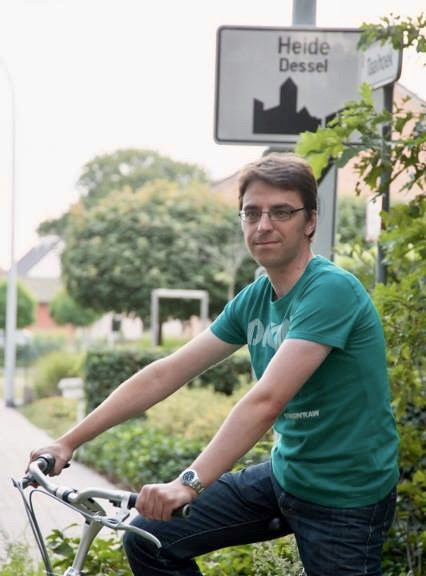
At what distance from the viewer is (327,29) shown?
593 centimetres

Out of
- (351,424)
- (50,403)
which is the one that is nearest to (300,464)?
(351,424)

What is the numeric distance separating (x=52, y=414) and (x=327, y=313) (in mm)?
19306

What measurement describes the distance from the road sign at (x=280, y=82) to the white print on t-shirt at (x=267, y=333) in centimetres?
275

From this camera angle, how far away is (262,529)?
327 cm

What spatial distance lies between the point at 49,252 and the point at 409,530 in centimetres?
9439

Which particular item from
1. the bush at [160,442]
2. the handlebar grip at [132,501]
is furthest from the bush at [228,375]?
the handlebar grip at [132,501]

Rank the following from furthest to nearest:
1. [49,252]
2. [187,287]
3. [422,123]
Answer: [49,252]
[187,287]
[422,123]

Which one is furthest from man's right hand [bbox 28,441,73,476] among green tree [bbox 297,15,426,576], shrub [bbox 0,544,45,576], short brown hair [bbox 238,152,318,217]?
shrub [bbox 0,544,45,576]

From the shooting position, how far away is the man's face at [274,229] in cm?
309

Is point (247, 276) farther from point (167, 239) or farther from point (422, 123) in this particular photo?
point (422, 123)

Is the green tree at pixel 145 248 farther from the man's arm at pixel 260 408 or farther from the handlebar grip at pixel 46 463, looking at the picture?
the man's arm at pixel 260 408

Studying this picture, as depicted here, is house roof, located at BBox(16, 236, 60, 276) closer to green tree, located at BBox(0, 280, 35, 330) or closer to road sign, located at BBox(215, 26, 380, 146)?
green tree, located at BBox(0, 280, 35, 330)

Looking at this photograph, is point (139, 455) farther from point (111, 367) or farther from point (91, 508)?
point (91, 508)

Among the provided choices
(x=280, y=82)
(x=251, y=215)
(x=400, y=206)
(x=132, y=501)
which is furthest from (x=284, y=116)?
(x=132, y=501)
